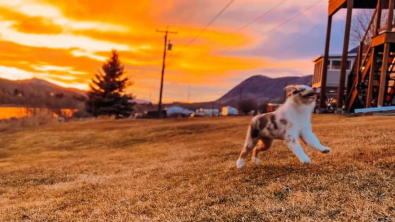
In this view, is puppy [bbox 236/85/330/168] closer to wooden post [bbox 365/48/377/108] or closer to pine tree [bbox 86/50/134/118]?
wooden post [bbox 365/48/377/108]

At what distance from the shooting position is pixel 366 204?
3.03 metres

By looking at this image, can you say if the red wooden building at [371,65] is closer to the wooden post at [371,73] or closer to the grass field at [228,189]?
the wooden post at [371,73]

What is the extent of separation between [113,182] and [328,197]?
3.95 m

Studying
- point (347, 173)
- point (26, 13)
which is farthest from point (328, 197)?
point (26, 13)

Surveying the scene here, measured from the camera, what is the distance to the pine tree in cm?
3644

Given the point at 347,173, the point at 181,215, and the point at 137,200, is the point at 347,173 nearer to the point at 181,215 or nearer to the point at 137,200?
the point at 181,215

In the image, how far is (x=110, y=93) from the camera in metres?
36.5

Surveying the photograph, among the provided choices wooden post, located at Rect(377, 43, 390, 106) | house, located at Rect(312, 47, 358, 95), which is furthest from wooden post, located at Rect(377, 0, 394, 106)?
house, located at Rect(312, 47, 358, 95)

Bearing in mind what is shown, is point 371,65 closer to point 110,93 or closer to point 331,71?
point 331,71

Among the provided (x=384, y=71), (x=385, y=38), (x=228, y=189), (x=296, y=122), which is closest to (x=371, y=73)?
(x=384, y=71)

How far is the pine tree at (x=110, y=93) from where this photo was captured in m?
36.4

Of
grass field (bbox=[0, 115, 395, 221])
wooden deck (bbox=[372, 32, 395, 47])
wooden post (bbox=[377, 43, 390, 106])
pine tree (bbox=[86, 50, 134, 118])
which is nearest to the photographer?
grass field (bbox=[0, 115, 395, 221])

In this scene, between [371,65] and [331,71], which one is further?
[331,71]

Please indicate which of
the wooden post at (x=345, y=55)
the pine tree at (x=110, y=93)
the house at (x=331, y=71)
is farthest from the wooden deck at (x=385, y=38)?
the pine tree at (x=110, y=93)
